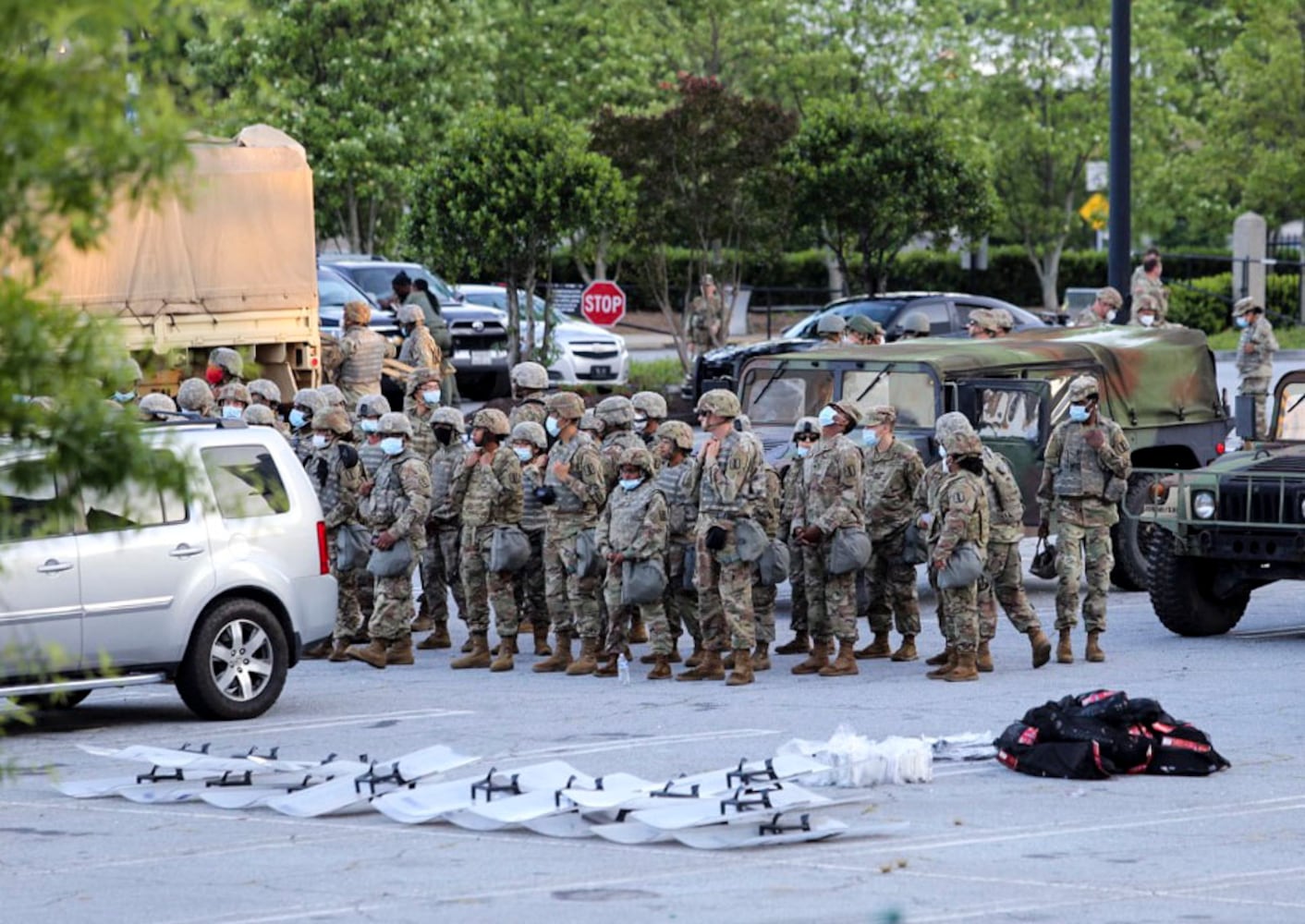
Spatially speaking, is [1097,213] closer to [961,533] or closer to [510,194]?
[510,194]

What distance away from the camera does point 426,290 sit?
89.1 feet

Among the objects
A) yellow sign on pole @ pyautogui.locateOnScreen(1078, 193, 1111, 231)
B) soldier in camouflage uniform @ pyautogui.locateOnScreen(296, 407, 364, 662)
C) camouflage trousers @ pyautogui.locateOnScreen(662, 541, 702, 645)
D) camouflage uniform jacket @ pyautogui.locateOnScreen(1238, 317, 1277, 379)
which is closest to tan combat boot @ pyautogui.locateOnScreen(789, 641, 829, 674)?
camouflage trousers @ pyautogui.locateOnScreen(662, 541, 702, 645)

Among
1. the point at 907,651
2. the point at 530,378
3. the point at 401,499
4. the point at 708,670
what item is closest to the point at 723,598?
the point at 708,670

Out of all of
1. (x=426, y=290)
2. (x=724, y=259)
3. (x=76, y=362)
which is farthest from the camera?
(x=724, y=259)

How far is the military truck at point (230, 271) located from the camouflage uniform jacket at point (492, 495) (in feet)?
19.0

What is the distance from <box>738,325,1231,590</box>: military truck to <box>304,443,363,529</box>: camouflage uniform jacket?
3.16m

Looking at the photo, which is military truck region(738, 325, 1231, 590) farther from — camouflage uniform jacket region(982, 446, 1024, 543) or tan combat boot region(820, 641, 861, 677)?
tan combat boot region(820, 641, 861, 677)

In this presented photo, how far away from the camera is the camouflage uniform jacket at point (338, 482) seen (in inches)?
638

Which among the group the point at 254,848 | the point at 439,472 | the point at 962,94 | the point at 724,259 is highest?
the point at 962,94

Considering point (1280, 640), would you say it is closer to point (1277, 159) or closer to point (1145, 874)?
point (1145, 874)

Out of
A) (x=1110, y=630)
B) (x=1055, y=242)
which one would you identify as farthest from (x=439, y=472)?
(x=1055, y=242)

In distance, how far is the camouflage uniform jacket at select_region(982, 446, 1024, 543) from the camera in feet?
47.8

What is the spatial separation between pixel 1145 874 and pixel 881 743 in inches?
82.3

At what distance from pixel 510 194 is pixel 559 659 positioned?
13356mm
